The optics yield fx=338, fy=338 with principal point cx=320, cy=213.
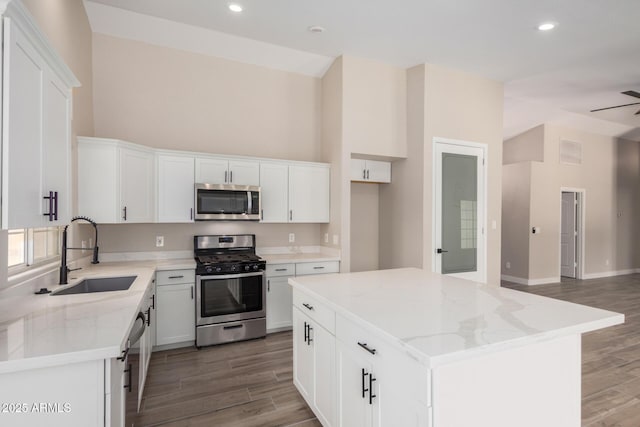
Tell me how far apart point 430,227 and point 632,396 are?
2355mm

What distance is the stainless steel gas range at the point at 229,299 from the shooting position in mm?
3529

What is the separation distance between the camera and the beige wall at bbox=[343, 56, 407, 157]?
421 centimetres

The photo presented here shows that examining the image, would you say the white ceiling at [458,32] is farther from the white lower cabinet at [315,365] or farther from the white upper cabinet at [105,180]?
the white lower cabinet at [315,365]

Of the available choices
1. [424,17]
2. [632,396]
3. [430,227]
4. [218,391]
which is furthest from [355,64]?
[632,396]

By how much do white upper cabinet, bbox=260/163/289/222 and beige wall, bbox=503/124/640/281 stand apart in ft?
17.5

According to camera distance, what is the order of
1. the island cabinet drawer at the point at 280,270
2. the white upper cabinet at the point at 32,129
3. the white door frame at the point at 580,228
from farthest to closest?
the white door frame at the point at 580,228
the island cabinet drawer at the point at 280,270
the white upper cabinet at the point at 32,129

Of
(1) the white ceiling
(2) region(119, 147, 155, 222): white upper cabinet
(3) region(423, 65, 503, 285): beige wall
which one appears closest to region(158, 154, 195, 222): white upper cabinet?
(2) region(119, 147, 155, 222): white upper cabinet

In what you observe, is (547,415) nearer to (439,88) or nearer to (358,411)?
(358,411)

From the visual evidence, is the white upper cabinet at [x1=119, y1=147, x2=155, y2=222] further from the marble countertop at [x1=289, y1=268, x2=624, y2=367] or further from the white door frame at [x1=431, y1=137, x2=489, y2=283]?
the white door frame at [x1=431, y1=137, x2=489, y2=283]

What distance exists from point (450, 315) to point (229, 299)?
2.64 m

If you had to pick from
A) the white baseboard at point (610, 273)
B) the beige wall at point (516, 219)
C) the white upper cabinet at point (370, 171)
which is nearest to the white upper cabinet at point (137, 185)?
the white upper cabinet at point (370, 171)

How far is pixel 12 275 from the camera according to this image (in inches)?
78.4

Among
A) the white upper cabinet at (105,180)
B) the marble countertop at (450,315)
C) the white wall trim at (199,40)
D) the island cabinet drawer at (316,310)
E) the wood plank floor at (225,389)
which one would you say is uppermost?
the white wall trim at (199,40)

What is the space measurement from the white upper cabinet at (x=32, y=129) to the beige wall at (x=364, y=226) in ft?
11.8
